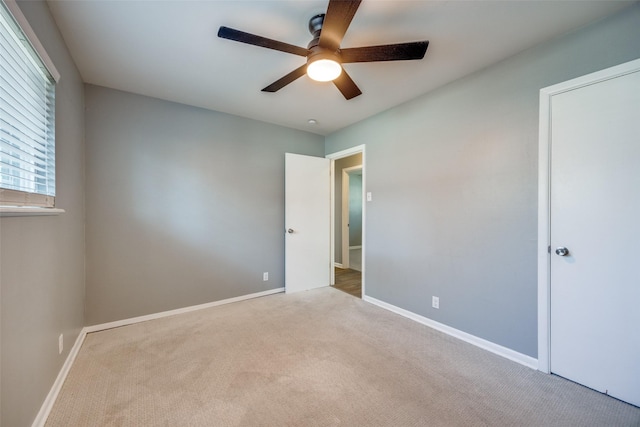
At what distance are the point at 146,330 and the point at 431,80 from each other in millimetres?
3734

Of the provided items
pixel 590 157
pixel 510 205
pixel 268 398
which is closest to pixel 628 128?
pixel 590 157

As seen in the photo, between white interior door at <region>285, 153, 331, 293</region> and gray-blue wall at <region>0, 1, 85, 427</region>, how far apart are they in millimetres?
2208

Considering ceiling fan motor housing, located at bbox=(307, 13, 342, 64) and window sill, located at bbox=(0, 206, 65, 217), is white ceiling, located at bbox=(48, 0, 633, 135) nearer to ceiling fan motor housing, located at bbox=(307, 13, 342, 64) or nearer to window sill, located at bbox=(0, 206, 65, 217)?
ceiling fan motor housing, located at bbox=(307, 13, 342, 64)

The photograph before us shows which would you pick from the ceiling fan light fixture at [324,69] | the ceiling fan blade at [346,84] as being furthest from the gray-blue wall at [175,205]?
the ceiling fan light fixture at [324,69]

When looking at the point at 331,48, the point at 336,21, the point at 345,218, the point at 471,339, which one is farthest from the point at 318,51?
the point at 345,218

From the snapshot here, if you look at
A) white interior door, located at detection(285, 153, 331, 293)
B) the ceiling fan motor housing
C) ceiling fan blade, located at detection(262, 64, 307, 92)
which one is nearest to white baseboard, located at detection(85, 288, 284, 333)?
white interior door, located at detection(285, 153, 331, 293)

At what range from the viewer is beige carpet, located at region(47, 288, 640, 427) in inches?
58.6

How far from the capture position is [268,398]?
5.37 ft

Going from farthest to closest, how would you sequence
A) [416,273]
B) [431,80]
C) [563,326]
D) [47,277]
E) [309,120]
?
[309,120] < [416,273] < [431,80] < [563,326] < [47,277]

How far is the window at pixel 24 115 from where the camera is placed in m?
1.18

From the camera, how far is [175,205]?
9.62 feet

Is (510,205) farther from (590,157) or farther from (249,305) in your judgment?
(249,305)

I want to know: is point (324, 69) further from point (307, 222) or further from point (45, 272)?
point (307, 222)

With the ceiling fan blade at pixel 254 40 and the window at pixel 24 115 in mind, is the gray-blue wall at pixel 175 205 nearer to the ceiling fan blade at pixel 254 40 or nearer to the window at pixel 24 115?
the window at pixel 24 115
